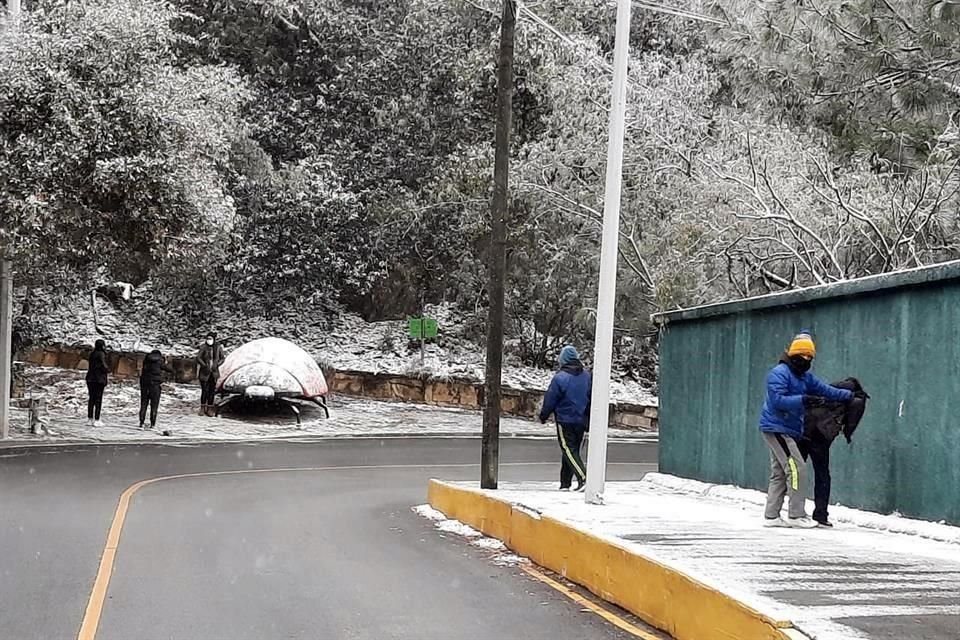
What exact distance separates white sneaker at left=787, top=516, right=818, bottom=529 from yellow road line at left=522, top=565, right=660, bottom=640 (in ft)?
7.49

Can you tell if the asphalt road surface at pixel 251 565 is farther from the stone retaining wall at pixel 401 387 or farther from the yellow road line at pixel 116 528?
the stone retaining wall at pixel 401 387

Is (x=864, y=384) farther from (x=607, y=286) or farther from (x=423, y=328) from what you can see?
(x=423, y=328)

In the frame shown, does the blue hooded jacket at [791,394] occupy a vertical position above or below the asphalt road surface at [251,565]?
above

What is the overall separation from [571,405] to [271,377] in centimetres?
1586

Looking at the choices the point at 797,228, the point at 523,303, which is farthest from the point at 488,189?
the point at 797,228

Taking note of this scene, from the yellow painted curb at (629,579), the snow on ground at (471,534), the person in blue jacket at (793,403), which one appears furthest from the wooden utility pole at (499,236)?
the person in blue jacket at (793,403)

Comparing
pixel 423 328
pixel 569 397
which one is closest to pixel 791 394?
pixel 569 397

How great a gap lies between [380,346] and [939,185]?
2306 centimetres

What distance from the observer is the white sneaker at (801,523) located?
1042 centimetres

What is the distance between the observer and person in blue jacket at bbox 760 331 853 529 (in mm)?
10156

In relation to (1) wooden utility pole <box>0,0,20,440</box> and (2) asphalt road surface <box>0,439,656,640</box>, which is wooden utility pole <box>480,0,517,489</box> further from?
(1) wooden utility pole <box>0,0,20,440</box>

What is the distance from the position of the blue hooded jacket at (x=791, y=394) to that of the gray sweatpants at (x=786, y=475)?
4.5 inches

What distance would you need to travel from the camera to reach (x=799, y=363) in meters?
10.2

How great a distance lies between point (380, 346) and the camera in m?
36.6
